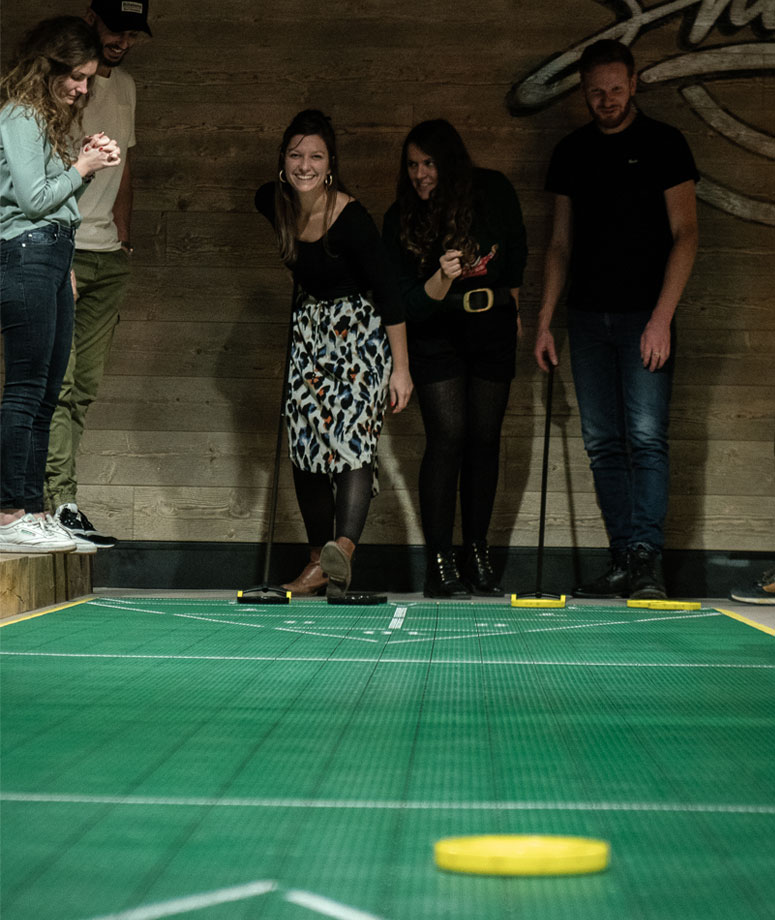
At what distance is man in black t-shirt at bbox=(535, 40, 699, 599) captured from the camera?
3.78m

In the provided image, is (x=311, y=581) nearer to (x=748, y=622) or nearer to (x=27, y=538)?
(x=27, y=538)

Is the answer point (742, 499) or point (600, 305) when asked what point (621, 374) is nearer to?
point (600, 305)

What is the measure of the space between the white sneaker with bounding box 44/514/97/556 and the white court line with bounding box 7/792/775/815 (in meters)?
1.81

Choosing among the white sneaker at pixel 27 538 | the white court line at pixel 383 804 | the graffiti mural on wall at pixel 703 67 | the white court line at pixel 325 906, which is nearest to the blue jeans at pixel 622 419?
the graffiti mural on wall at pixel 703 67

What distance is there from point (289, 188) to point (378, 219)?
2.39 feet

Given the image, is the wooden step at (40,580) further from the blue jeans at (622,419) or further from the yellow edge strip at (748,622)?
the yellow edge strip at (748,622)

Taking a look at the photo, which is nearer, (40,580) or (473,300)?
(40,580)

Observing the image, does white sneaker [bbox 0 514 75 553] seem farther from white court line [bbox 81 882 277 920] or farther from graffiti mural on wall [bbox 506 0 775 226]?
graffiti mural on wall [bbox 506 0 775 226]

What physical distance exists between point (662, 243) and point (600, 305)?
29 cm

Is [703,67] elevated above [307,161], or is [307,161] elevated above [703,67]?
[703,67]

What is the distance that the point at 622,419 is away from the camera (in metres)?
3.94

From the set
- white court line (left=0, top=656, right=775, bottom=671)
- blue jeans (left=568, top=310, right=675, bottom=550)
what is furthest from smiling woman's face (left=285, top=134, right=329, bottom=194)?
white court line (left=0, top=656, right=775, bottom=671)

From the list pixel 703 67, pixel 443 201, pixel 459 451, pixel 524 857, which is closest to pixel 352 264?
pixel 443 201

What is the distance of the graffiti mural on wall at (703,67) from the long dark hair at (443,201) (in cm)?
58
